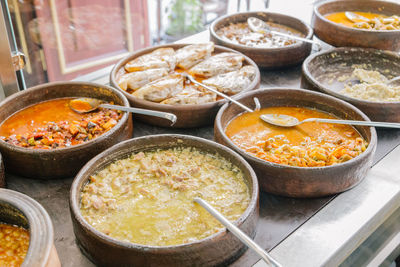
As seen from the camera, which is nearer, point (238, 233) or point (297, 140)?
point (238, 233)

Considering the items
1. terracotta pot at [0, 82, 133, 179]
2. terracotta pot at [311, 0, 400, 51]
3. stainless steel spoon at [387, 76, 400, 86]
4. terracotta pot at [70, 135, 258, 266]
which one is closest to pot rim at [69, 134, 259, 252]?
terracotta pot at [70, 135, 258, 266]

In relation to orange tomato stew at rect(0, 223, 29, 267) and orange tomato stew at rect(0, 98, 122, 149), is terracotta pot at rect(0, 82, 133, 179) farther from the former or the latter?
orange tomato stew at rect(0, 223, 29, 267)

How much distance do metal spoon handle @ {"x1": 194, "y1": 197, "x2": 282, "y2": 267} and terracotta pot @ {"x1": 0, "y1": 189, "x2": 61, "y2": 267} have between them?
0.45m

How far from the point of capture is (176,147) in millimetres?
1553

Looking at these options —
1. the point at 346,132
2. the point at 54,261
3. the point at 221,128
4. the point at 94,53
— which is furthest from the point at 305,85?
the point at 94,53

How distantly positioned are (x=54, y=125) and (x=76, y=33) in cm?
212

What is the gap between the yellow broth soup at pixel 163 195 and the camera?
1222mm

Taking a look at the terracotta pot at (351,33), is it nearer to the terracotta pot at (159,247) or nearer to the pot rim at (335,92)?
the pot rim at (335,92)

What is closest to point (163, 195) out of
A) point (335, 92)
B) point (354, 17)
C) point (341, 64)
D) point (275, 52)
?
point (335, 92)

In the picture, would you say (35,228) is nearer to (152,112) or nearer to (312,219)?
(152,112)

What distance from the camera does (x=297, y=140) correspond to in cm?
168

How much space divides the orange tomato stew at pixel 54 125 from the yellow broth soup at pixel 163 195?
260 mm

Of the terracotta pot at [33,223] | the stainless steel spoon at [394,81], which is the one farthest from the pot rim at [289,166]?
the terracotta pot at [33,223]

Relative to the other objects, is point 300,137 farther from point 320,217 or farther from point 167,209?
point 167,209
